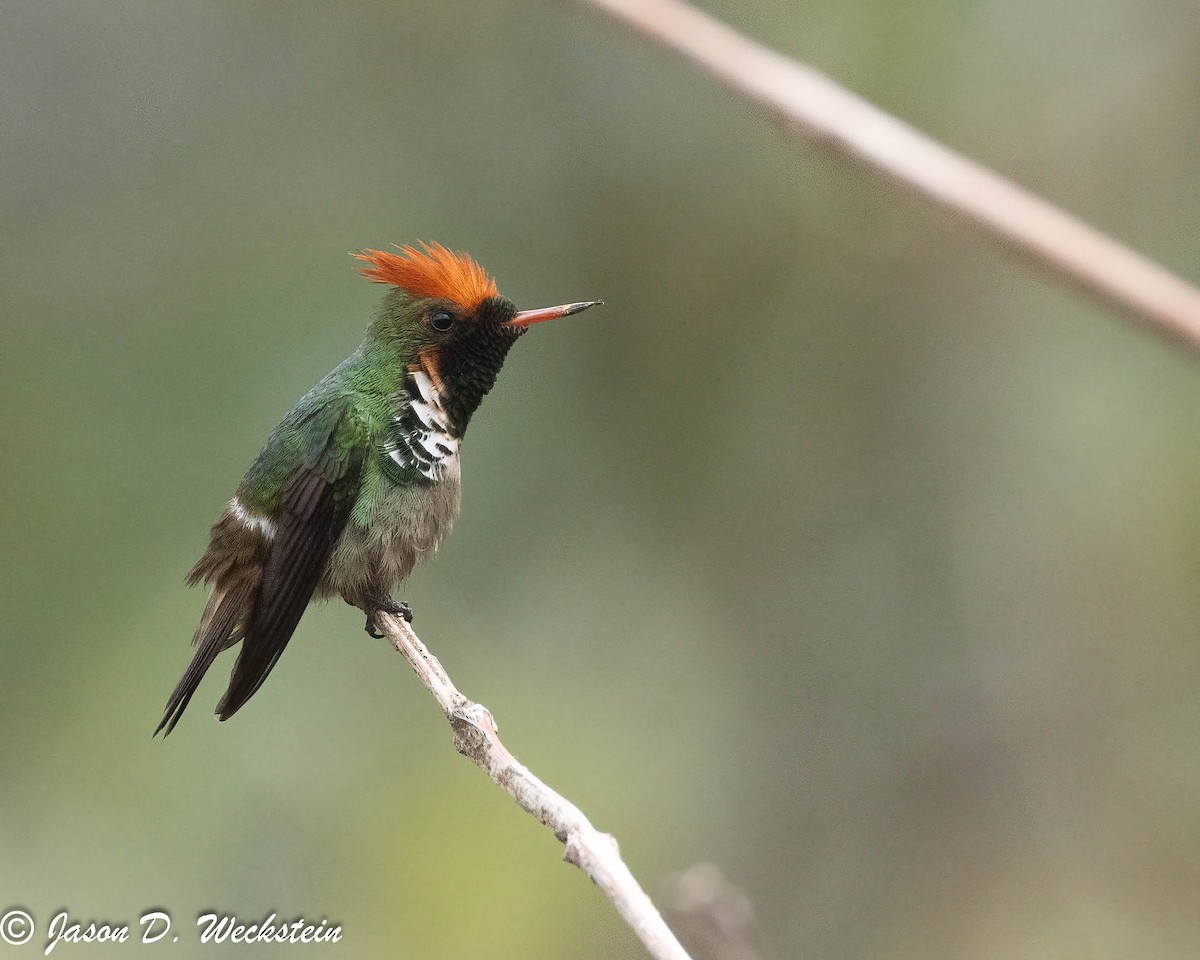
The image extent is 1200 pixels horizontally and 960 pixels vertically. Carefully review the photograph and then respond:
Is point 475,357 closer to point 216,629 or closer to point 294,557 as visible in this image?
point 294,557

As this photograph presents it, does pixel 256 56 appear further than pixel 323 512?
Yes

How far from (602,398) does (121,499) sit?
1582mm

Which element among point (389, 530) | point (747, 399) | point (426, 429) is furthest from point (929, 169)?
point (747, 399)

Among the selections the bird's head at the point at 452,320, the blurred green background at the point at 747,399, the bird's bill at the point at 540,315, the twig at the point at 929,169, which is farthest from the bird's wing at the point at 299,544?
the blurred green background at the point at 747,399

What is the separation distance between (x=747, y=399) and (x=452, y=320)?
231 centimetres

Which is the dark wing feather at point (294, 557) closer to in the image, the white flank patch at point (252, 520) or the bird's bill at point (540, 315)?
the white flank patch at point (252, 520)

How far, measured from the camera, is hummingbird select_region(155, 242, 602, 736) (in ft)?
7.45

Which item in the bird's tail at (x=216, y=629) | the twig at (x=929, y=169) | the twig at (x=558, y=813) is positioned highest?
A: the twig at (x=929, y=169)

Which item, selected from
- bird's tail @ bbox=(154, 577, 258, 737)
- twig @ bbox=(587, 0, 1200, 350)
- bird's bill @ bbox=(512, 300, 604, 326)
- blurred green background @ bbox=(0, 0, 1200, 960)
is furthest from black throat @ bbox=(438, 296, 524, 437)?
blurred green background @ bbox=(0, 0, 1200, 960)

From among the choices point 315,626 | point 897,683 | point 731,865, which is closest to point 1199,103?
point 897,683

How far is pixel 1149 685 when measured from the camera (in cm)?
437

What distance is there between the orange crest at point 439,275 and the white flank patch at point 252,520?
0.49 m

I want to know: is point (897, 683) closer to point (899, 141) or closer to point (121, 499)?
point (121, 499)

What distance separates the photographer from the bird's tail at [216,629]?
1.99 m
